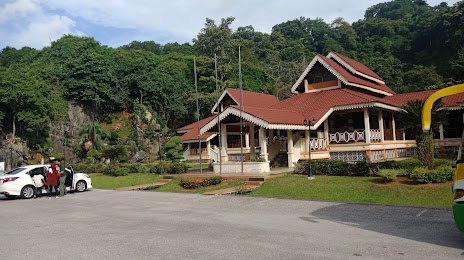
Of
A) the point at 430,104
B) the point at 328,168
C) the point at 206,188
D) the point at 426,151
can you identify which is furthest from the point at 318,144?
the point at 430,104

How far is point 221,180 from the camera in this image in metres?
17.7

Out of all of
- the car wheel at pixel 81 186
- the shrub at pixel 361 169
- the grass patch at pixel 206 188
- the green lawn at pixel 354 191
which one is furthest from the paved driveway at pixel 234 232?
the car wheel at pixel 81 186

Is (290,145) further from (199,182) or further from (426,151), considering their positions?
(426,151)

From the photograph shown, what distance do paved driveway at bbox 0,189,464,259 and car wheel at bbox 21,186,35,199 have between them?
4240 mm

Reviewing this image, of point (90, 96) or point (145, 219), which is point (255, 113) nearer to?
point (145, 219)

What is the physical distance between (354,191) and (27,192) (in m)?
14.9

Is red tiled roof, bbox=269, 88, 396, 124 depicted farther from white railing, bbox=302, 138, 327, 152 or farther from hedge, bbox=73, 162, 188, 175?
hedge, bbox=73, 162, 188, 175

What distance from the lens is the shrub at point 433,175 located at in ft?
39.7

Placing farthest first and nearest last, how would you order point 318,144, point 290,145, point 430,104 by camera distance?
point 318,144 → point 290,145 → point 430,104

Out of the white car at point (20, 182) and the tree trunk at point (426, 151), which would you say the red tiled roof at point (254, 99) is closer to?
the tree trunk at point (426, 151)

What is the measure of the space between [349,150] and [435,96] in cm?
1656

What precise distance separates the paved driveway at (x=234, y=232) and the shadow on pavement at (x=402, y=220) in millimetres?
19

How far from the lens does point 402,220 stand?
8.74 metres

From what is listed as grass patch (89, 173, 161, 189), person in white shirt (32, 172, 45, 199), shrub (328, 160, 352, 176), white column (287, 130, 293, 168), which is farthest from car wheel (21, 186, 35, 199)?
shrub (328, 160, 352, 176)
